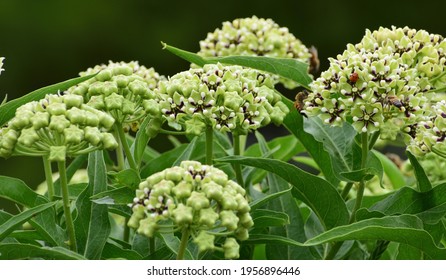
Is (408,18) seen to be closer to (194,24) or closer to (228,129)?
(194,24)

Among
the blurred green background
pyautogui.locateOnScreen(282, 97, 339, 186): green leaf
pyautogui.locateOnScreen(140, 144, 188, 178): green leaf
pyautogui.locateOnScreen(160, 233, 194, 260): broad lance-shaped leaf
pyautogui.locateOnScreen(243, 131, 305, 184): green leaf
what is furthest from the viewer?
the blurred green background

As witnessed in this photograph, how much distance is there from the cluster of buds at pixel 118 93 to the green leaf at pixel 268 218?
0.89ft

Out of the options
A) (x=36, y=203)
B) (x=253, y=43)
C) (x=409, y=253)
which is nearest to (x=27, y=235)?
(x=36, y=203)

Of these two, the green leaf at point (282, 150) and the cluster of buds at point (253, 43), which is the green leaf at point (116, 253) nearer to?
the green leaf at point (282, 150)

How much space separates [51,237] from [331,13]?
23.7ft

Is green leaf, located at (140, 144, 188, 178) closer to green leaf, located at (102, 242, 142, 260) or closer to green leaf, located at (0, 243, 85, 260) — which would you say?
green leaf, located at (102, 242, 142, 260)

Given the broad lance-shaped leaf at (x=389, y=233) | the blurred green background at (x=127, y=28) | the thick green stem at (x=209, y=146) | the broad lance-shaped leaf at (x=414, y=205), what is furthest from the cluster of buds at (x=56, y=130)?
the blurred green background at (x=127, y=28)

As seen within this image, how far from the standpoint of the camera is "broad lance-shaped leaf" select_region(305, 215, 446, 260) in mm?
1841

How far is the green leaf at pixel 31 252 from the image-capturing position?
1.83m

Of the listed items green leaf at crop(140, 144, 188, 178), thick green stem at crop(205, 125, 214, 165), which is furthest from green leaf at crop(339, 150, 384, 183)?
green leaf at crop(140, 144, 188, 178)

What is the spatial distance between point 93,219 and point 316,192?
432 mm

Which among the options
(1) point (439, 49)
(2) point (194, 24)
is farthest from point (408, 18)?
(1) point (439, 49)

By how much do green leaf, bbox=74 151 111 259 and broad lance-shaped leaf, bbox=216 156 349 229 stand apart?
0.86ft

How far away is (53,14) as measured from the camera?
28.6 ft
